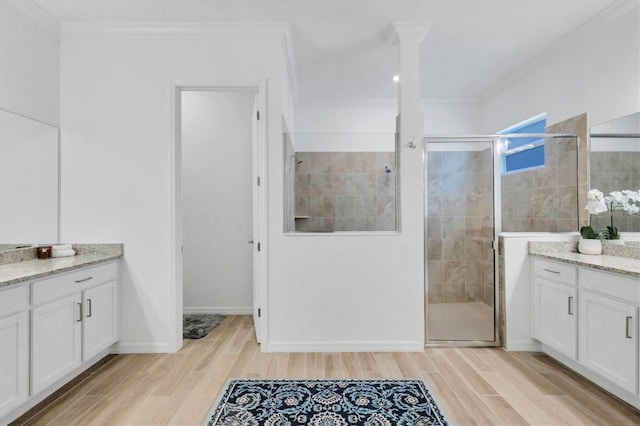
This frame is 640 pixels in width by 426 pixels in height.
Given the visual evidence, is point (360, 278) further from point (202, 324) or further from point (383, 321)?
point (202, 324)

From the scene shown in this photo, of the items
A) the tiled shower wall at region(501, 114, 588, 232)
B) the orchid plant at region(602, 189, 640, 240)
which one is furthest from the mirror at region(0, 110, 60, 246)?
the orchid plant at region(602, 189, 640, 240)

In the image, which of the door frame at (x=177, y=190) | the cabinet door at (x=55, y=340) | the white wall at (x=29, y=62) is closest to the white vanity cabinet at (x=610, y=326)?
the door frame at (x=177, y=190)

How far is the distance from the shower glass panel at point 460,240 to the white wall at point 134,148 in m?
1.46

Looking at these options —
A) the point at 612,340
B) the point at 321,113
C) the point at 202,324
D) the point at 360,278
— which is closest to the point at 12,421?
the point at 202,324

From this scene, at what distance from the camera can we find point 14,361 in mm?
1822

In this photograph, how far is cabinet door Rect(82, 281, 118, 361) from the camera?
2.42 metres

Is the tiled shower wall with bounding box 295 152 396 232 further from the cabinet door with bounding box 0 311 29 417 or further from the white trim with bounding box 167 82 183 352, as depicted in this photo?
the cabinet door with bounding box 0 311 29 417

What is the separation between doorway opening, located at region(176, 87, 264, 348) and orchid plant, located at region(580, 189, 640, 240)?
3.36 metres

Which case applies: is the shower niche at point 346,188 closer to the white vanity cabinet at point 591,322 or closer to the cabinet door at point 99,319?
the white vanity cabinet at point 591,322

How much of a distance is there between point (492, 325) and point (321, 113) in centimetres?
340

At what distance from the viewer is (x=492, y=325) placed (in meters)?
3.01

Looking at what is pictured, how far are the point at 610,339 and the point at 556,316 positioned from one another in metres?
0.47

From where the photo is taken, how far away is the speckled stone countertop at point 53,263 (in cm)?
192

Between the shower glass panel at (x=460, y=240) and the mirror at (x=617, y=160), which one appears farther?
the shower glass panel at (x=460, y=240)
